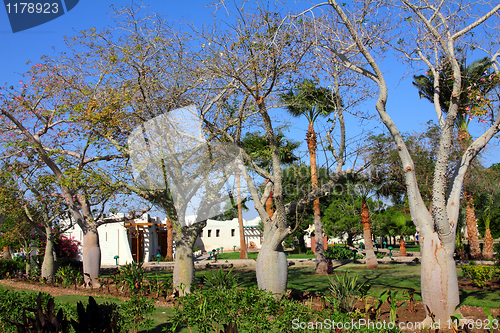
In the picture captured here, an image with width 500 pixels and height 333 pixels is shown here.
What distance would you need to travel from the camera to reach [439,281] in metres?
6.25

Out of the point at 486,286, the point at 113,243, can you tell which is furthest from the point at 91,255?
the point at 113,243

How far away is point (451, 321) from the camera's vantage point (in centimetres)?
609

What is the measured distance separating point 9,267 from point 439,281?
15280mm

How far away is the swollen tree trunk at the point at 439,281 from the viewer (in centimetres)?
620

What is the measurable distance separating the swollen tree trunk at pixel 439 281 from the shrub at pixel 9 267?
1466cm

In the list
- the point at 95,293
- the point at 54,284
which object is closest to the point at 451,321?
the point at 95,293

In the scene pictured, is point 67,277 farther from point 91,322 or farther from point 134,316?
point 91,322

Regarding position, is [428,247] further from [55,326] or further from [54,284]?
[54,284]

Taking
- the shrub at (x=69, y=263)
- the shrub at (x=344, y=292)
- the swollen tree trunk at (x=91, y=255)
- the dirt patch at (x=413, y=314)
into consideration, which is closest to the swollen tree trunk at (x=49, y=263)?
the shrub at (x=69, y=263)

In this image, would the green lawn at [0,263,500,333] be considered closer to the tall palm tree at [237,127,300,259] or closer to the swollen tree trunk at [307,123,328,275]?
the swollen tree trunk at [307,123,328,275]

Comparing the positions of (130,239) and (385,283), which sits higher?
(130,239)

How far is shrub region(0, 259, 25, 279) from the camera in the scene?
47.5 feet

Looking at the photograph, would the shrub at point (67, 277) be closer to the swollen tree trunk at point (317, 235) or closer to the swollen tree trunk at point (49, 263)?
the swollen tree trunk at point (49, 263)

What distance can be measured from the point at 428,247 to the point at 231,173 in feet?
18.5
